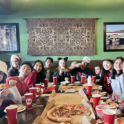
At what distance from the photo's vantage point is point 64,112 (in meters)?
1.14

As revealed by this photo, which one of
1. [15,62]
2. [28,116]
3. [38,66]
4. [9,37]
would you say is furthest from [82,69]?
[9,37]

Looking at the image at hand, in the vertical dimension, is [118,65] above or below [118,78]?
above

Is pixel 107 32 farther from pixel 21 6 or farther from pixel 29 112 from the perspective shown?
pixel 29 112

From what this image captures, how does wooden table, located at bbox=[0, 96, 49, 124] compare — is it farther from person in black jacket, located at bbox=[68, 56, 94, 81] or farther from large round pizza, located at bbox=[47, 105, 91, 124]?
person in black jacket, located at bbox=[68, 56, 94, 81]

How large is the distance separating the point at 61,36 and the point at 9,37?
1727 mm

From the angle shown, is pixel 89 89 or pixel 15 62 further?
pixel 15 62

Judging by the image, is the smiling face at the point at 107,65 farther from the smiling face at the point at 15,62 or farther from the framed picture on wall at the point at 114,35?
the smiling face at the point at 15,62

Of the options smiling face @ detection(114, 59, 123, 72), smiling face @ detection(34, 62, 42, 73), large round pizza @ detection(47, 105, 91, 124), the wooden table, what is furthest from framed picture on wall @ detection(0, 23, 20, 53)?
large round pizza @ detection(47, 105, 91, 124)

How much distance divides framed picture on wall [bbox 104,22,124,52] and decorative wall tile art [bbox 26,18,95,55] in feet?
1.51

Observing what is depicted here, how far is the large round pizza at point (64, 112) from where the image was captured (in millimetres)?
1014

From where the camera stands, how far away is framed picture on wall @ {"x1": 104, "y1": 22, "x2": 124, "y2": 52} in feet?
13.6

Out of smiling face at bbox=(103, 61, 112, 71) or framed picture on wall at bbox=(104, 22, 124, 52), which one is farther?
framed picture on wall at bbox=(104, 22, 124, 52)

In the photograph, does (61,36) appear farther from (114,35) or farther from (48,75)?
(114,35)

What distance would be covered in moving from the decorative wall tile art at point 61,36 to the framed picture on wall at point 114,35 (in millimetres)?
461
